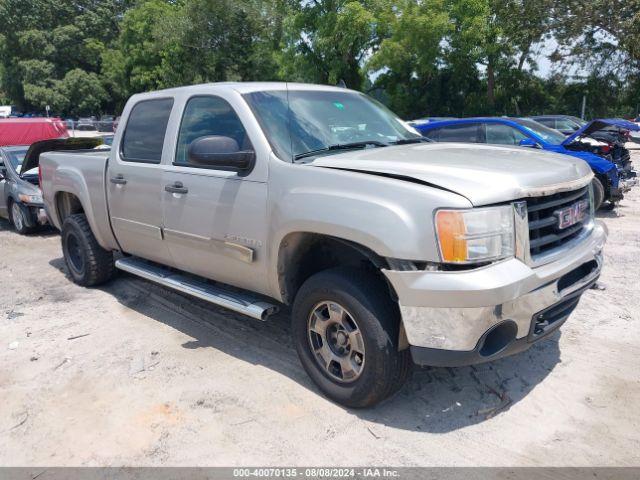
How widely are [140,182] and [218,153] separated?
4.61 feet

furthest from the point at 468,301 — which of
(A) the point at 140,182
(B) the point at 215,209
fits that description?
(A) the point at 140,182

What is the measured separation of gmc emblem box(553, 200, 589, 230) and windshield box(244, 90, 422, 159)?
137 centimetres

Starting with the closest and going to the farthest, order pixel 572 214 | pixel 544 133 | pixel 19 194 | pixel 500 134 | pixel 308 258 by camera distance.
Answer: pixel 572 214
pixel 308 258
pixel 19 194
pixel 500 134
pixel 544 133

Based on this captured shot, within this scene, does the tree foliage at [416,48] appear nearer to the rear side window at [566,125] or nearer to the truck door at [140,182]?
the rear side window at [566,125]

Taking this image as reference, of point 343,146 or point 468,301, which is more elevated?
point 343,146

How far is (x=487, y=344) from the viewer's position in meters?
2.98

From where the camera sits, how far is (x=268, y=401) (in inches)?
141

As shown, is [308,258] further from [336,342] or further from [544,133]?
[544,133]

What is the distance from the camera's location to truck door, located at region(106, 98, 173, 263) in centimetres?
457

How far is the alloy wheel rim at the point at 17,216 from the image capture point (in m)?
9.47

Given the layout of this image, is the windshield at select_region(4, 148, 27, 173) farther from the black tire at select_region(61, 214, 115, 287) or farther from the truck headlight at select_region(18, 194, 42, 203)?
the black tire at select_region(61, 214, 115, 287)

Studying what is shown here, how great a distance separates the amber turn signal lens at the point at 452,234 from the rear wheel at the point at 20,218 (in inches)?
335

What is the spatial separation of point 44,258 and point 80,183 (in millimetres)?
2763

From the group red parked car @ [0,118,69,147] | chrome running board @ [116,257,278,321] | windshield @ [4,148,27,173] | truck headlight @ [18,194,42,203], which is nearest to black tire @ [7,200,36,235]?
truck headlight @ [18,194,42,203]
